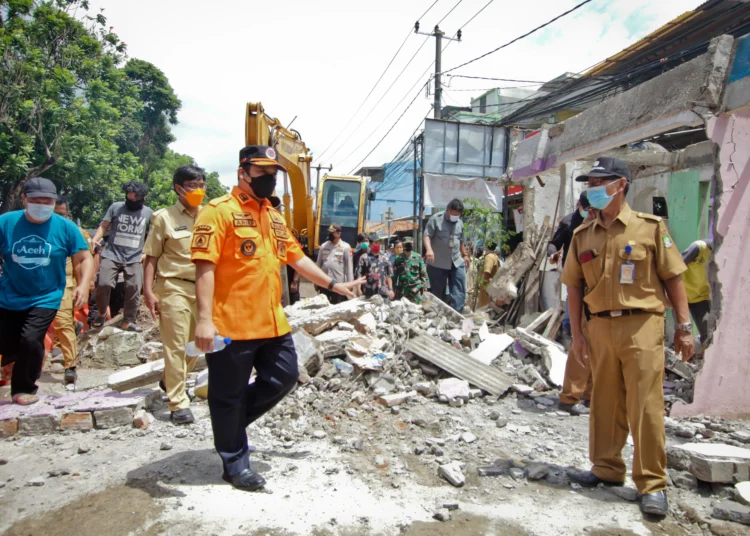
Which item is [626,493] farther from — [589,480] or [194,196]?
[194,196]

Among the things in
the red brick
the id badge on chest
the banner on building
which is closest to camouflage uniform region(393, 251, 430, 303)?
the id badge on chest

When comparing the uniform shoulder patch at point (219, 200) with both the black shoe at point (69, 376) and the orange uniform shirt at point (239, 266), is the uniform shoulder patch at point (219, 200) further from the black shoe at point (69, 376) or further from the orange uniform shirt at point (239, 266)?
the black shoe at point (69, 376)

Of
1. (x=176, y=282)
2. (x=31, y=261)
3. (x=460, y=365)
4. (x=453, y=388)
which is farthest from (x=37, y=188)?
(x=460, y=365)

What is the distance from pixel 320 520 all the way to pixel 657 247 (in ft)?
7.54

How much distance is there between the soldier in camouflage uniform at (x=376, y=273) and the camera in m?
7.29

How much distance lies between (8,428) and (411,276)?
508 centimetres

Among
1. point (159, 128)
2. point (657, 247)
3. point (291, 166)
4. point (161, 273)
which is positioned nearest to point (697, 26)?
point (291, 166)

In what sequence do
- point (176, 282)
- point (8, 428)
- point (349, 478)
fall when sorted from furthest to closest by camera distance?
1. point (176, 282)
2. point (8, 428)
3. point (349, 478)

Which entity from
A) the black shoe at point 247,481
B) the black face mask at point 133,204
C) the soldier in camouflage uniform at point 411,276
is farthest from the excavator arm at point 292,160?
the black shoe at point 247,481

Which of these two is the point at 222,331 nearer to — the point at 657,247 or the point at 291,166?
the point at 657,247

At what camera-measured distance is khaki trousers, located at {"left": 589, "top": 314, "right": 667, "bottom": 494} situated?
2.63 meters

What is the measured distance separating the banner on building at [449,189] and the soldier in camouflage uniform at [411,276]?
6181 mm

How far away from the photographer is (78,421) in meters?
3.58

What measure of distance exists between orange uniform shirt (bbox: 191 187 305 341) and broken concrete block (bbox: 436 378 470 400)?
214cm
